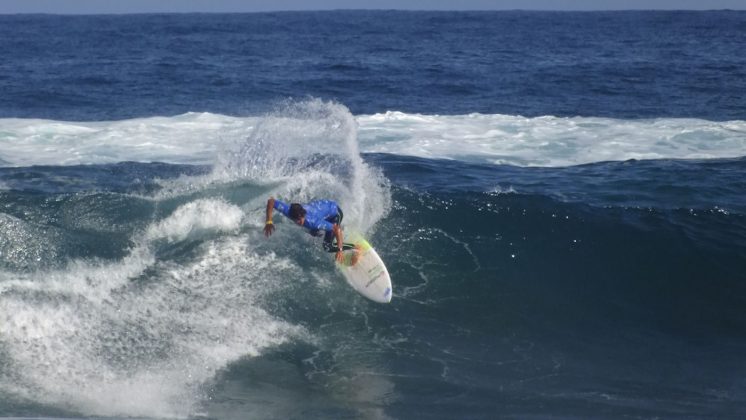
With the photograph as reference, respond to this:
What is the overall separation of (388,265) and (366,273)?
1.13m

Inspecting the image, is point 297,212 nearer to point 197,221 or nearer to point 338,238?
point 338,238

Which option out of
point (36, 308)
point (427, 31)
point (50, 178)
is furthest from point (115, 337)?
point (427, 31)

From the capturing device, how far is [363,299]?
10.3m

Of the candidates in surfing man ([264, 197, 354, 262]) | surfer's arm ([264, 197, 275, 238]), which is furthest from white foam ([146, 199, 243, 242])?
surfer's arm ([264, 197, 275, 238])

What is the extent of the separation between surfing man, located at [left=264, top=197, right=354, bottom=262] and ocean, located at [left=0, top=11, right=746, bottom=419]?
2.49 ft

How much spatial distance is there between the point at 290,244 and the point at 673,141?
10883mm

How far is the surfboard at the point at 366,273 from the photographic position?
998cm

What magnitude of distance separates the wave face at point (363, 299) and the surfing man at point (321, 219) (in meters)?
0.75

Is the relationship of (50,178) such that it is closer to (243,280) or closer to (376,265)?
(243,280)

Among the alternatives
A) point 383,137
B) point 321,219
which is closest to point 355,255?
point 321,219

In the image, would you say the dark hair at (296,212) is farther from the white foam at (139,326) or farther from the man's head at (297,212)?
the white foam at (139,326)

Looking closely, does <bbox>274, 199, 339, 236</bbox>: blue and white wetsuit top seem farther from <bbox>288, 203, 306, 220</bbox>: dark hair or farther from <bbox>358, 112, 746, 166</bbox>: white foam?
<bbox>358, 112, 746, 166</bbox>: white foam

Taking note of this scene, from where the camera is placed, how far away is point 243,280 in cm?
1038

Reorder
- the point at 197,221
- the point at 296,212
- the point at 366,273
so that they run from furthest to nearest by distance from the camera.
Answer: the point at 197,221 → the point at 366,273 → the point at 296,212
